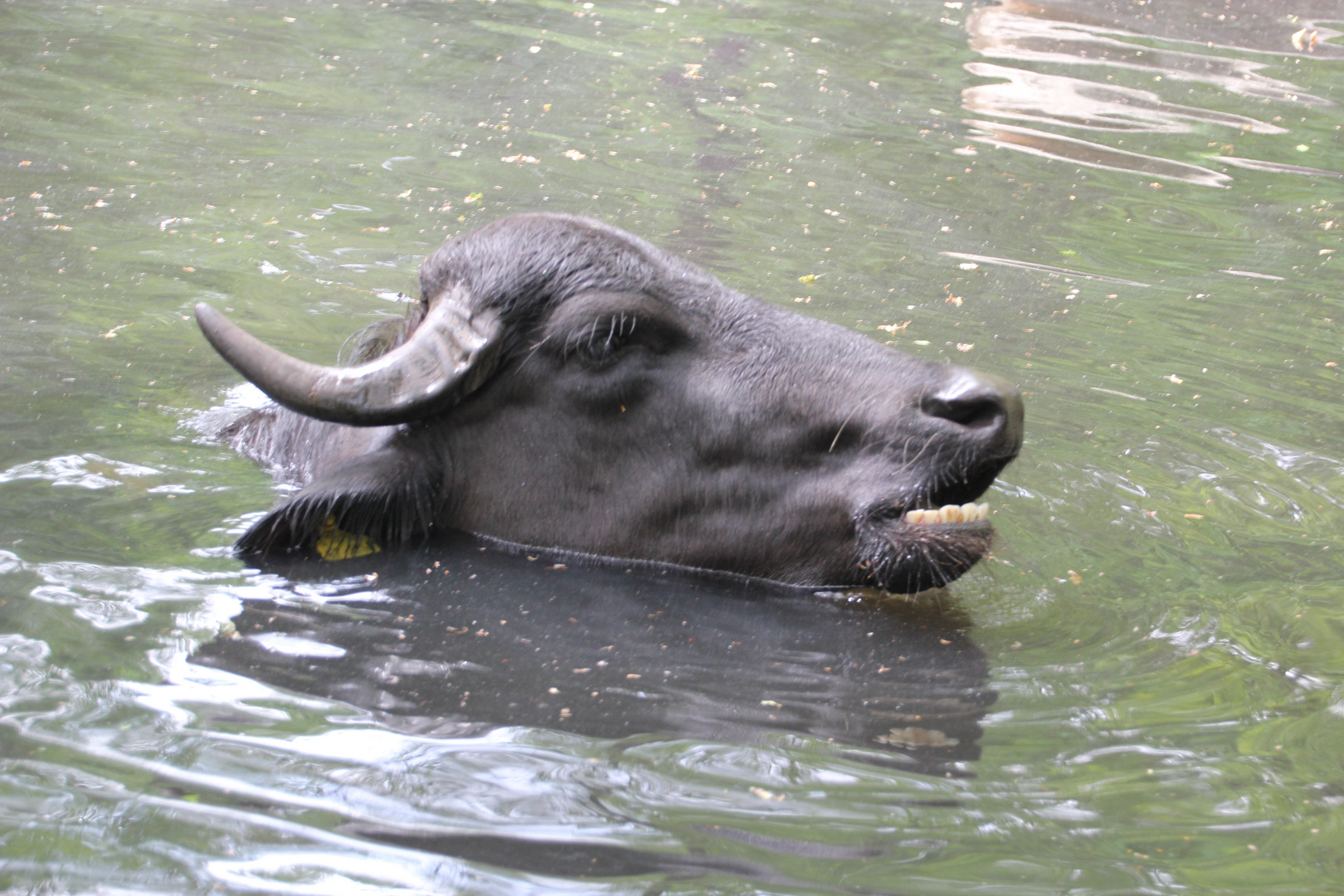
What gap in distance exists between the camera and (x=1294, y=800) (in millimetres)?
3703

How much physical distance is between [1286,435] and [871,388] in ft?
11.4

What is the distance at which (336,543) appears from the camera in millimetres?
5418

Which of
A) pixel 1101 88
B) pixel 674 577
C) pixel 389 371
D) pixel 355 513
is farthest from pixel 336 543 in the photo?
pixel 1101 88

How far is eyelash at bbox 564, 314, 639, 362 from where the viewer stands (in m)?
5.34

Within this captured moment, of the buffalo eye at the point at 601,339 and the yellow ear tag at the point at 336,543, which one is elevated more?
the buffalo eye at the point at 601,339

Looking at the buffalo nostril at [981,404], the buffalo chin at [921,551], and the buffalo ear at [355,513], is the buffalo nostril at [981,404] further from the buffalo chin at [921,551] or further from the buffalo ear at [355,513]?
the buffalo ear at [355,513]

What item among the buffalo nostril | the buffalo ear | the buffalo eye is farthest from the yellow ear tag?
the buffalo nostril

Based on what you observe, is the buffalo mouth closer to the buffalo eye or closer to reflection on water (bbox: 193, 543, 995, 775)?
reflection on water (bbox: 193, 543, 995, 775)

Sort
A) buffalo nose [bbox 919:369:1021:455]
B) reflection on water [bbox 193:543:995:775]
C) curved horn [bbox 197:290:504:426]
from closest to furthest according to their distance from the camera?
reflection on water [bbox 193:543:995:775] → buffalo nose [bbox 919:369:1021:455] → curved horn [bbox 197:290:504:426]

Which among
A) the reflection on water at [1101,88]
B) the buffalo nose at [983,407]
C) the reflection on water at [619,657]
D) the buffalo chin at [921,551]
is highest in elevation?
the reflection on water at [1101,88]

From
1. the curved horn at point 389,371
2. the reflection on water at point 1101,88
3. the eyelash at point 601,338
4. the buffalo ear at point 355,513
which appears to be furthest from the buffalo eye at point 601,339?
the reflection on water at point 1101,88

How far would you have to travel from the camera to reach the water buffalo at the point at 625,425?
5.10 metres

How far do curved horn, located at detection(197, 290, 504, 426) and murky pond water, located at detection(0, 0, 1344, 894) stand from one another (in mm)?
650

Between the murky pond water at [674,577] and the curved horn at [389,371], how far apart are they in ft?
2.13
